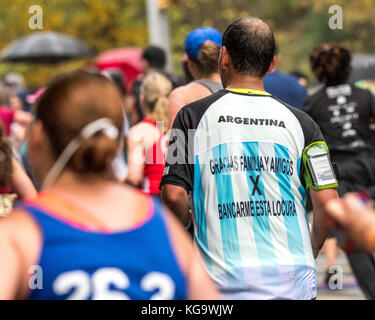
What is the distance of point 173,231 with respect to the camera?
2613mm

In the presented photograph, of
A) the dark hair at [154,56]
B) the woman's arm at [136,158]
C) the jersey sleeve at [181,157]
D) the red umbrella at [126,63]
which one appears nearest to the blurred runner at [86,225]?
the jersey sleeve at [181,157]

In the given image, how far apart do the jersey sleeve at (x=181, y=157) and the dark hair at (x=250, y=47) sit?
34cm

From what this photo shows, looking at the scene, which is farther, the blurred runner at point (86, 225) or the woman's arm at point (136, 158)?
the woman's arm at point (136, 158)

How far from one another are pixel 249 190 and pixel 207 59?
1803mm

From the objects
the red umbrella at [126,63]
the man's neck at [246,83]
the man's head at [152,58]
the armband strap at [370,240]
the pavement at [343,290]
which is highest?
the red umbrella at [126,63]

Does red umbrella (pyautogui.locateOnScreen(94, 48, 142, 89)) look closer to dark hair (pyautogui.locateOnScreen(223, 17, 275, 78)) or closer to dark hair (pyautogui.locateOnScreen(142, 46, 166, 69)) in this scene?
dark hair (pyautogui.locateOnScreen(142, 46, 166, 69))

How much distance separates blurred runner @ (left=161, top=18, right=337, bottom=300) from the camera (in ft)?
12.3

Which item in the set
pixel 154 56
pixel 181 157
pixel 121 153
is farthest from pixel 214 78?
pixel 154 56

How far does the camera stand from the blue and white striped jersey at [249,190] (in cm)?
375

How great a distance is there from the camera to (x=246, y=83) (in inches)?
159

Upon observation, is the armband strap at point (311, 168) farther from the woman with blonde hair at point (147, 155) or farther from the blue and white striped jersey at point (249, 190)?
the woman with blonde hair at point (147, 155)

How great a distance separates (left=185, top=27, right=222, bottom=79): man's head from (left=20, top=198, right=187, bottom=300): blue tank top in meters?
2.99

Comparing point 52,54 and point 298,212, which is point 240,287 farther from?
point 52,54

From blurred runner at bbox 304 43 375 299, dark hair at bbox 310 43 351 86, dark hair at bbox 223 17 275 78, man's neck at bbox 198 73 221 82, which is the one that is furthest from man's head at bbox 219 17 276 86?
dark hair at bbox 310 43 351 86
